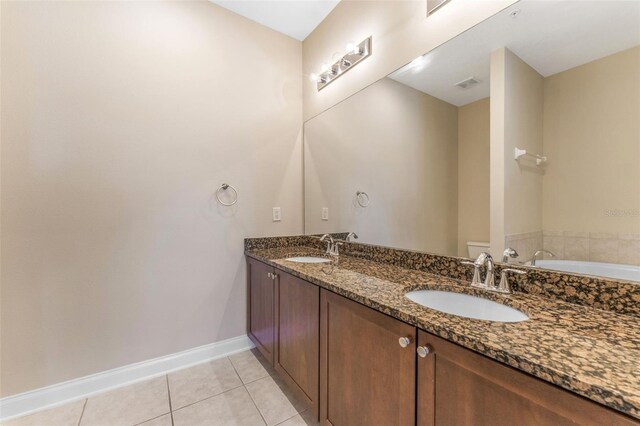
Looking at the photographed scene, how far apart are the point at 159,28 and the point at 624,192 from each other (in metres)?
2.57

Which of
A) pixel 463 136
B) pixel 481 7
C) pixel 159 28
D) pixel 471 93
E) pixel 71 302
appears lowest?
pixel 71 302

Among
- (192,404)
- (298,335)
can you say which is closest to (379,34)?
(298,335)

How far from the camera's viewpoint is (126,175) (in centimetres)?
173

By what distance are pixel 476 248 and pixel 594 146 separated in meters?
0.54

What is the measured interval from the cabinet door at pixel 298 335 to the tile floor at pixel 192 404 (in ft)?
0.55

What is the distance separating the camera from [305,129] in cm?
247

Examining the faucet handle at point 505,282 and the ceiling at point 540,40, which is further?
the faucet handle at point 505,282

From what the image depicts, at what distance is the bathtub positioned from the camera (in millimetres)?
861

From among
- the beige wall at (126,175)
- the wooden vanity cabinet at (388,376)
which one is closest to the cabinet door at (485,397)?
the wooden vanity cabinet at (388,376)

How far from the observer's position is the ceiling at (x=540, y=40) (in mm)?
887

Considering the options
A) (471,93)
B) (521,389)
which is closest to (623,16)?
(471,93)

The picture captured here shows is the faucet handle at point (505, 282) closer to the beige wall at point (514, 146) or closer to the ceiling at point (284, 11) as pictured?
the beige wall at point (514, 146)

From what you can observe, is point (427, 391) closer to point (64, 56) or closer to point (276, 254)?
point (276, 254)

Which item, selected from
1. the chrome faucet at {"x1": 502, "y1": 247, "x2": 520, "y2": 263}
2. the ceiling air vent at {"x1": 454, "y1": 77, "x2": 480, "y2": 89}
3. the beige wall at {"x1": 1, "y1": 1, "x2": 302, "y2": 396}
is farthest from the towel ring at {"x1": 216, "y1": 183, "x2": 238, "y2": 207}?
the chrome faucet at {"x1": 502, "y1": 247, "x2": 520, "y2": 263}
